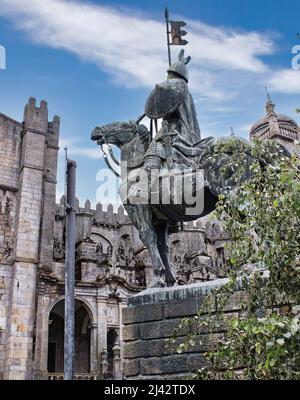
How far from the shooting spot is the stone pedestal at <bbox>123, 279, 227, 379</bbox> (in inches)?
211

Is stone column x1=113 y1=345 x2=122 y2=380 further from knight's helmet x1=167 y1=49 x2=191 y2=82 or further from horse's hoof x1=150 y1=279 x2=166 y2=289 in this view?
knight's helmet x1=167 y1=49 x2=191 y2=82

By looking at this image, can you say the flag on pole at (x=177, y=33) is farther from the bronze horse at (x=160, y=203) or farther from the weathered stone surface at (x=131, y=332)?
the weathered stone surface at (x=131, y=332)

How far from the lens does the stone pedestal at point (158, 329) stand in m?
5.35

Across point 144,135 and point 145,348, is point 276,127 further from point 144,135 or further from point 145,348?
point 145,348

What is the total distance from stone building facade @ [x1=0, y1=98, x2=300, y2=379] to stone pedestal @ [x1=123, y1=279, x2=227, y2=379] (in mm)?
17366

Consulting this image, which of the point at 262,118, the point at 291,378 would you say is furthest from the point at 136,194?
the point at 262,118

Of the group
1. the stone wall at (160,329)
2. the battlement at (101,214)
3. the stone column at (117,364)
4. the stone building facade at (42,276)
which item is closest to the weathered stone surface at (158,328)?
the stone wall at (160,329)

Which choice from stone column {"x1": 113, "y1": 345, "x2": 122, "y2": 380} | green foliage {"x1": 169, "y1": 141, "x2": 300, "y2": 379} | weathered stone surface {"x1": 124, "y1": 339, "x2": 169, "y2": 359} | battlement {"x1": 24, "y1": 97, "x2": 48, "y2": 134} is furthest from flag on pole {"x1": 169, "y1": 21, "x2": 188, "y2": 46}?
battlement {"x1": 24, "y1": 97, "x2": 48, "y2": 134}

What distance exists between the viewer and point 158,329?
568cm

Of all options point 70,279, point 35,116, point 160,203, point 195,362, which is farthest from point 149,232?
point 35,116

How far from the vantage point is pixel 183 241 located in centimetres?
4112

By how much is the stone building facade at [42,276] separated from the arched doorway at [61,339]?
58 millimetres

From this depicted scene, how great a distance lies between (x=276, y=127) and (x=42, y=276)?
978 inches
